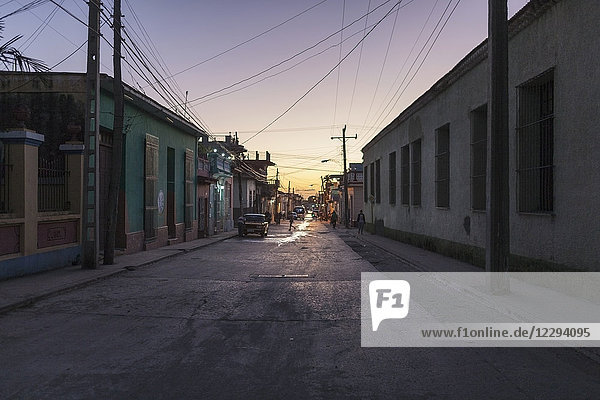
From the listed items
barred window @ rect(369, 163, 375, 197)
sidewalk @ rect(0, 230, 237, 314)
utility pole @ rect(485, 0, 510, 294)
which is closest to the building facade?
sidewalk @ rect(0, 230, 237, 314)

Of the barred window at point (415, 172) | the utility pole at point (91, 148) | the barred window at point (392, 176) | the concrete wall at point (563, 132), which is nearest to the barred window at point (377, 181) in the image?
the barred window at point (392, 176)

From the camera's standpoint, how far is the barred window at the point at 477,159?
16.0 m

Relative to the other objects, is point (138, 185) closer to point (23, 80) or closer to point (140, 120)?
point (140, 120)

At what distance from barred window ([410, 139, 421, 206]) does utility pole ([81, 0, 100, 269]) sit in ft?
46.8

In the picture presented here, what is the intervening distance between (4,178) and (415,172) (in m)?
17.2

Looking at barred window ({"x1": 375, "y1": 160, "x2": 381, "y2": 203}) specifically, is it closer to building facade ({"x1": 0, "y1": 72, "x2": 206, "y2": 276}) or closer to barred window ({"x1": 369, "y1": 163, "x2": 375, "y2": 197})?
barred window ({"x1": 369, "y1": 163, "x2": 375, "y2": 197})

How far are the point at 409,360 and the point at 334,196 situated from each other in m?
76.0

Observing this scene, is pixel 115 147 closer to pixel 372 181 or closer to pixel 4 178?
pixel 4 178

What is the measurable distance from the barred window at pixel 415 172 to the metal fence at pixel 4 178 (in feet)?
54.1

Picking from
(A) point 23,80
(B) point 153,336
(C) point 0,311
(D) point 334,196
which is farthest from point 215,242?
(D) point 334,196

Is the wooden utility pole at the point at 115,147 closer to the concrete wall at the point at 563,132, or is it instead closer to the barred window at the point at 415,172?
the concrete wall at the point at 563,132

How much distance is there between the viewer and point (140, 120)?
21062 millimetres

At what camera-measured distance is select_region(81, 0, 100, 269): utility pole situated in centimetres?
1453

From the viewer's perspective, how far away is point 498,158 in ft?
32.5
